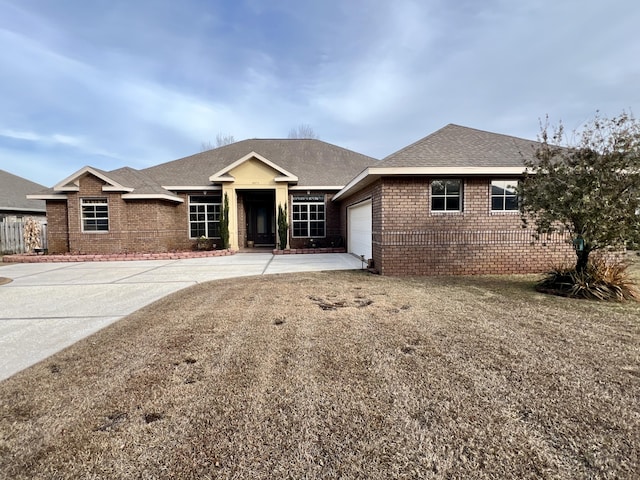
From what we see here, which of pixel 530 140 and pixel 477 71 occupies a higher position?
pixel 477 71

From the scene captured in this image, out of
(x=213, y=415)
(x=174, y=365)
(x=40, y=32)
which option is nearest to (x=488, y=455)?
(x=213, y=415)

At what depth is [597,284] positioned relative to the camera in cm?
642

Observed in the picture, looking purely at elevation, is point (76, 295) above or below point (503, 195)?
below

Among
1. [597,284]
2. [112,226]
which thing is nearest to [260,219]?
[112,226]

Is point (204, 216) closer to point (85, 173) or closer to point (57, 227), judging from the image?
point (85, 173)

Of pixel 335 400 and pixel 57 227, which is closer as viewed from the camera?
pixel 335 400

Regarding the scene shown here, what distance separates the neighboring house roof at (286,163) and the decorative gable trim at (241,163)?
0.29 m

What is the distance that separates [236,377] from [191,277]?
6.65 metres

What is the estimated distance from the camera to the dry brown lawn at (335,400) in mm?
2043

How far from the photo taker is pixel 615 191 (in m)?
6.06

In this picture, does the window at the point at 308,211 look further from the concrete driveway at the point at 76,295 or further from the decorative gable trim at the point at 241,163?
the concrete driveway at the point at 76,295

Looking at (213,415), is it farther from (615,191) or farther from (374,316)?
(615,191)

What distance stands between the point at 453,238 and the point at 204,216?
12.8 m

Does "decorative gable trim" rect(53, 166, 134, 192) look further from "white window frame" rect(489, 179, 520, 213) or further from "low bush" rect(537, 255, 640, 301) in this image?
"low bush" rect(537, 255, 640, 301)
